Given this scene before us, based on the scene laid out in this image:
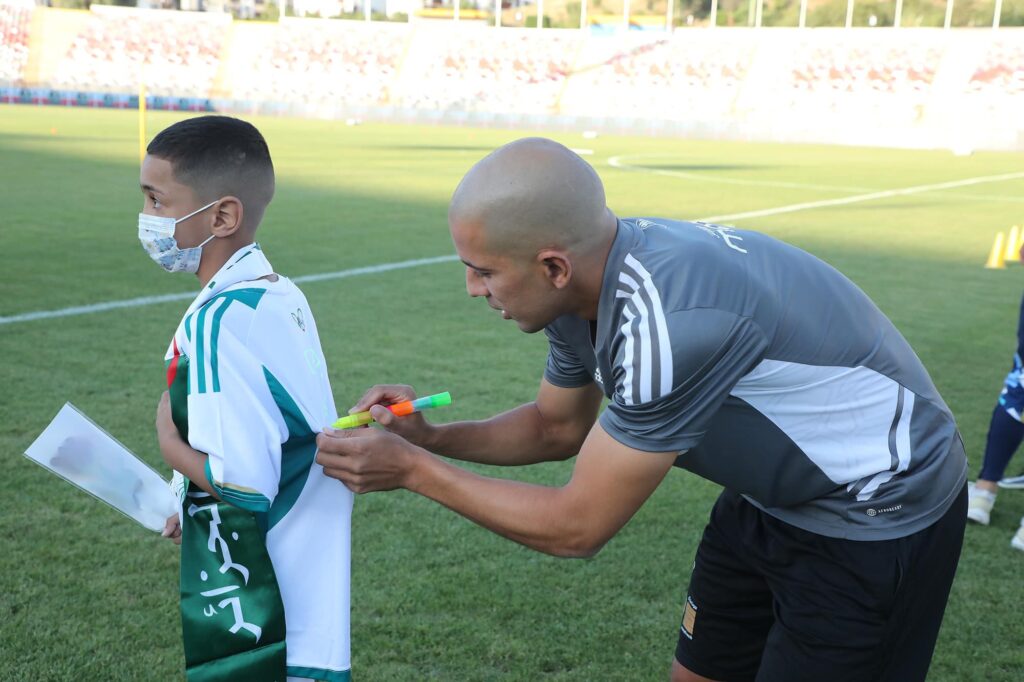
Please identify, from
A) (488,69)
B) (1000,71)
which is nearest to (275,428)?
(1000,71)

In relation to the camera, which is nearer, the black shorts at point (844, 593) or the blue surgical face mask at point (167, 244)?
the black shorts at point (844, 593)

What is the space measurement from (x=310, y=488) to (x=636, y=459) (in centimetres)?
84

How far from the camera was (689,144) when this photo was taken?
39.5 metres

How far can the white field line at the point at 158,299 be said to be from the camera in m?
8.46

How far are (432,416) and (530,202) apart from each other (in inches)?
Answer: 183

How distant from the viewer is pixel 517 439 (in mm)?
3191

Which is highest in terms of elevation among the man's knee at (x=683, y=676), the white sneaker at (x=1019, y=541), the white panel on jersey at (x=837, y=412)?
the white panel on jersey at (x=837, y=412)

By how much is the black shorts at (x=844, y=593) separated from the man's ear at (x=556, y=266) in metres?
0.89

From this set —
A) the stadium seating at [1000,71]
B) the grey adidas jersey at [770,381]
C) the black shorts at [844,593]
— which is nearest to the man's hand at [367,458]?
the grey adidas jersey at [770,381]

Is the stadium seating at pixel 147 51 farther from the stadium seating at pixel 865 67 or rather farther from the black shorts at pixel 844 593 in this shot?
the black shorts at pixel 844 593

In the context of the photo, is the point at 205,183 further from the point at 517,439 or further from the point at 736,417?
the point at 736,417

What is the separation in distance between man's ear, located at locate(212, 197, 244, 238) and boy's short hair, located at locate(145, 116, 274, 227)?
2 centimetres

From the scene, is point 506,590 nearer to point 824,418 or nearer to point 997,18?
point 824,418

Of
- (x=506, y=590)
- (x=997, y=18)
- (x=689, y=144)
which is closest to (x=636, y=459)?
(x=506, y=590)
